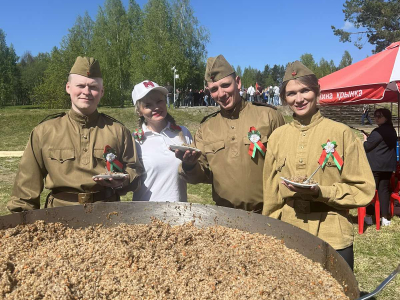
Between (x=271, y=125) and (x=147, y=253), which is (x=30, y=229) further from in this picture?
(x=271, y=125)

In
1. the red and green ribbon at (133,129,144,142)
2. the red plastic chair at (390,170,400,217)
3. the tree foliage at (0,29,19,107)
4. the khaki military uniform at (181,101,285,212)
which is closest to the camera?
the khaki military uniform at (181,101,285,212)

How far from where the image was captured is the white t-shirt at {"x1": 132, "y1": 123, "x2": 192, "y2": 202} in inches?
97.0

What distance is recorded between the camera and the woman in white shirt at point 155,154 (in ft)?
8.07

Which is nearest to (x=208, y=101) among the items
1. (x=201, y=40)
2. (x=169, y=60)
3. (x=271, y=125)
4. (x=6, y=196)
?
(x=169, y=60)

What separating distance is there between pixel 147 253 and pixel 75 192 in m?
0.68

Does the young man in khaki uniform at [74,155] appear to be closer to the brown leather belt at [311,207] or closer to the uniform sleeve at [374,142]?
the brown leather belt at [311,207]

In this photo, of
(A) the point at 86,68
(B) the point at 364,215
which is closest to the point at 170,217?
(A) the point at 86,68

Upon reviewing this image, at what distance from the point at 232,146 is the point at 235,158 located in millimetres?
79

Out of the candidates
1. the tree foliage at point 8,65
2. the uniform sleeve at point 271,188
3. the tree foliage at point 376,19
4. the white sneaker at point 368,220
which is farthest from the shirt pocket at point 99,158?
the tree foliage at point 8,65

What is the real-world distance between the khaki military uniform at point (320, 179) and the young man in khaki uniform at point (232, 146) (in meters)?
0.18

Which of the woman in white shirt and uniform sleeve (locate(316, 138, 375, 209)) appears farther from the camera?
the woman in white shirt

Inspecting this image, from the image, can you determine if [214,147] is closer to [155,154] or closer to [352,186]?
[155,154]

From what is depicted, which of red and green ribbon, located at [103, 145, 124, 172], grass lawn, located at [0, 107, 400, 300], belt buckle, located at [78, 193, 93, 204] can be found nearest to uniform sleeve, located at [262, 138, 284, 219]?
red and green ribbon, located at [103, 145, 124, 172]

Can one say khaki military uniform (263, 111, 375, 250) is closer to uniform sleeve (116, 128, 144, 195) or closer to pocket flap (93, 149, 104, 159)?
uniform sleeve (116, 128, 144, 195)
